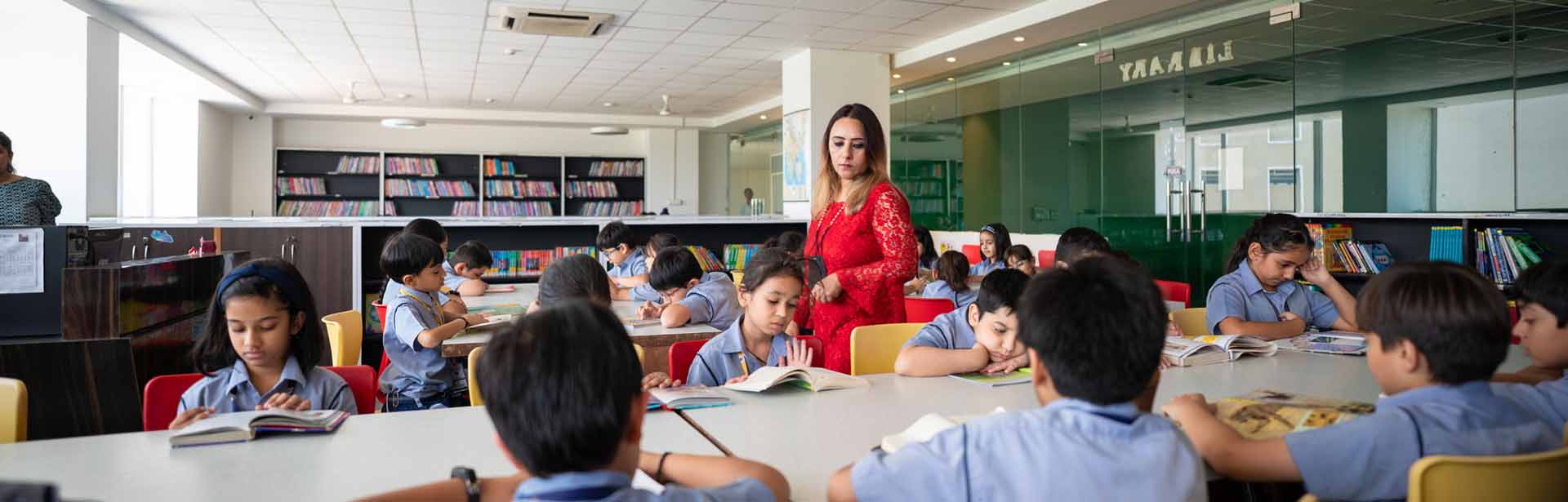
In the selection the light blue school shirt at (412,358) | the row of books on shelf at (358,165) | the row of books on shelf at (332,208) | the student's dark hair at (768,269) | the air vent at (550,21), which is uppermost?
the air vent at (550,21)

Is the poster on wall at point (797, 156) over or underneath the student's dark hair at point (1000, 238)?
over

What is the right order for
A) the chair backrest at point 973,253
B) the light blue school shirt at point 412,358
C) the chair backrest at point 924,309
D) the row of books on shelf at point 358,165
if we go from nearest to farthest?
the light blue school shirt at point 412,358
the chair backrest at point 924,309
the chair backrest at point 973,253
the row of books on shelf at point 358,165

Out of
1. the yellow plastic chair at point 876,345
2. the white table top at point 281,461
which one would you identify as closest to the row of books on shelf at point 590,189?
the yellow plastic chair at point 876,345

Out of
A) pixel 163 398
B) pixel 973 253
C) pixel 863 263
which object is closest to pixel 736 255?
pixel 973 253

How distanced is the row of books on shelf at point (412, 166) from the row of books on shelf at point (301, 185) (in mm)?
920

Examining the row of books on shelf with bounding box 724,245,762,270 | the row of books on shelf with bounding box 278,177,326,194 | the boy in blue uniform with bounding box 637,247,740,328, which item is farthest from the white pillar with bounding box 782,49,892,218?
the row of books on shelf with bounding box 278,177,326,194

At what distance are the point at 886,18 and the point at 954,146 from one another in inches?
102

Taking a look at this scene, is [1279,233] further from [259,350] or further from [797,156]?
[797,156]

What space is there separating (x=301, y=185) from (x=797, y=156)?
785cm

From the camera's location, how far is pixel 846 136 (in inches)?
108

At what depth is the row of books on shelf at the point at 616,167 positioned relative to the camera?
46.9 ft

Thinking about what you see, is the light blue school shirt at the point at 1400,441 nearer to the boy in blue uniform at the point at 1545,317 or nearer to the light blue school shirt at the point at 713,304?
the boy in blue uniform at the point at 1545,317

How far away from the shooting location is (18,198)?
4.48m

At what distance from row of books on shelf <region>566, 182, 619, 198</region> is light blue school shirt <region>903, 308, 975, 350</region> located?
12.1 m
